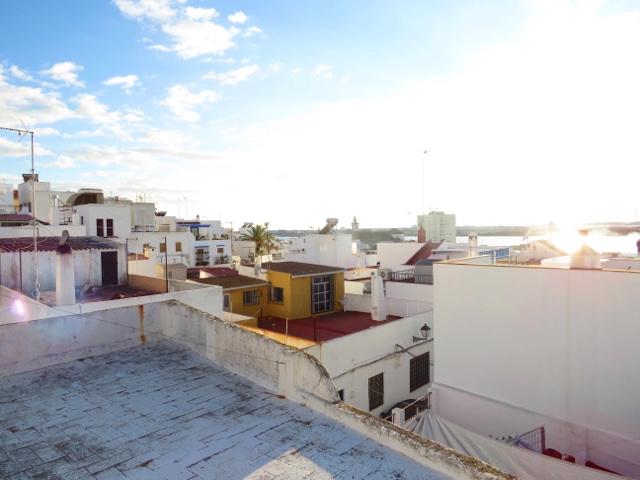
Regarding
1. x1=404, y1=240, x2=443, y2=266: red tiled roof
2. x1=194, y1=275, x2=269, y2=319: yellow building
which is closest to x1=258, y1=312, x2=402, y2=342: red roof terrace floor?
x1=194, y1=275, x2=269, y2=319: yellow building

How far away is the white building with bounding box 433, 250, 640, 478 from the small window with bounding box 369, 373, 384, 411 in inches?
145

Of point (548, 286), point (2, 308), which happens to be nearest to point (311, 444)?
point (548, 286)

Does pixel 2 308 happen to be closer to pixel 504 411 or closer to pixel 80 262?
pixel 80 262

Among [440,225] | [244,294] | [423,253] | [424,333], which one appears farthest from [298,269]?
[440,225]

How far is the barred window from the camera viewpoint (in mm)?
17906

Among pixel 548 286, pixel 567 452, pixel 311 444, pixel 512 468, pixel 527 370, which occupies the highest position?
pixel 548 286

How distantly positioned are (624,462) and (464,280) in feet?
17.2

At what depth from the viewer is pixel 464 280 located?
12.0 m

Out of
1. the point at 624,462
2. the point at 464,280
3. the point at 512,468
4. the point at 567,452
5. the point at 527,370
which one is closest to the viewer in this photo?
the point at 512,468

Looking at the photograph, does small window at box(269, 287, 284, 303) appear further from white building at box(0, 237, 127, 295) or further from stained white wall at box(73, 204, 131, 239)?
stained white wall at box(73, 204, 131, 239)

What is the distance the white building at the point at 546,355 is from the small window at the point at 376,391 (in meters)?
3.68

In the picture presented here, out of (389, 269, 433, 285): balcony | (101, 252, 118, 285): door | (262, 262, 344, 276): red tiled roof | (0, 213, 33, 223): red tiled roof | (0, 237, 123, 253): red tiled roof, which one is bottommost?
(389, 269, 433, 285): balcony

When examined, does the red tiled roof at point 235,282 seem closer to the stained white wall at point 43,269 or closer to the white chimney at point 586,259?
the stained white wall at point 43,269

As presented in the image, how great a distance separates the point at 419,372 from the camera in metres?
18.3
